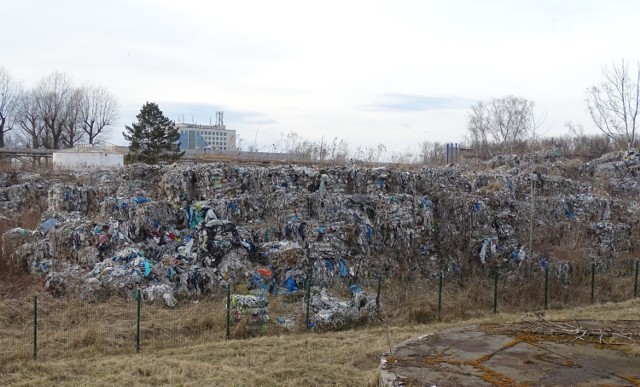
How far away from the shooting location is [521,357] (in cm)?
555

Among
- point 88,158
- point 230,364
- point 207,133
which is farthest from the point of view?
point 207,133

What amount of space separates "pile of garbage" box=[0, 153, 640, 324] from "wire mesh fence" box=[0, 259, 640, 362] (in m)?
0.36

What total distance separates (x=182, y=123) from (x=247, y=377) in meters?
65.8

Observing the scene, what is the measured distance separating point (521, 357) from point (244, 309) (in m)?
5.47

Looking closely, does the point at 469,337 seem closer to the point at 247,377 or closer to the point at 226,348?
the point at 247,377

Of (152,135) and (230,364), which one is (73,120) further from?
(230,364)

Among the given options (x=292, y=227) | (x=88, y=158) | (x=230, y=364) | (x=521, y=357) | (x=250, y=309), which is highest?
(x=88, y=158)

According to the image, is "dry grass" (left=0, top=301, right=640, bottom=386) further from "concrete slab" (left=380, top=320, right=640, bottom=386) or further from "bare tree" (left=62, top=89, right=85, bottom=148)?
"bare tree" (left=62, top=89, right=85, bottom=148)

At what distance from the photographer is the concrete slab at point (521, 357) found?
Result: 491 centimetres

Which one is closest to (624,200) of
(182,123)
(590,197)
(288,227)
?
(590,197)

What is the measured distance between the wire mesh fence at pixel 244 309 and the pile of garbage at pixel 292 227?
1.17 ft

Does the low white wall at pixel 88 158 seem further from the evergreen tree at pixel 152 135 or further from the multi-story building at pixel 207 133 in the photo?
the multi-story building at pixel 207 133

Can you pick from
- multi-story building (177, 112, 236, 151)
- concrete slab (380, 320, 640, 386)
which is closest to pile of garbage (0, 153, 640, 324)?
concrete slab (380, 320, 640, 386)

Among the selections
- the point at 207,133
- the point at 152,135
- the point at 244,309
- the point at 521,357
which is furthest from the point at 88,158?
the point at 207,133
